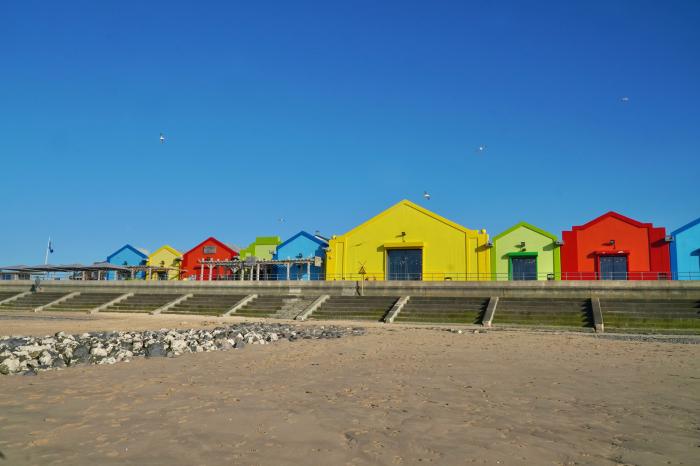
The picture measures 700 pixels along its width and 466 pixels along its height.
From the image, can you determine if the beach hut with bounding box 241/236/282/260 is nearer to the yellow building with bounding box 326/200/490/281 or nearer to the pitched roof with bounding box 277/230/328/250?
the pitched roof with bounding box 277/230/328/250

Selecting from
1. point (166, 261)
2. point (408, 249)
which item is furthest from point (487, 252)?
point (166, 261)

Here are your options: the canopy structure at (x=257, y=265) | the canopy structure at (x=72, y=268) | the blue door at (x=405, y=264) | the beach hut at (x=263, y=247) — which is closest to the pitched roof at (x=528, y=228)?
the blue door at (x=405, y=264)

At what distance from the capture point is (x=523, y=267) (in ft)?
144

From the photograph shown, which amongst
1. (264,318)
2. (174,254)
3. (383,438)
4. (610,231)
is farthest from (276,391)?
(174,254)

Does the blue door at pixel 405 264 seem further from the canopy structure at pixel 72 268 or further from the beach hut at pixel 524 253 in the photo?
the canopy structure at pixel 72 268

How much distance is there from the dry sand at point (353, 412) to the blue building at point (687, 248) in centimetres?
3354

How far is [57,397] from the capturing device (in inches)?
297

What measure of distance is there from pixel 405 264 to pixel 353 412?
39.7 meters

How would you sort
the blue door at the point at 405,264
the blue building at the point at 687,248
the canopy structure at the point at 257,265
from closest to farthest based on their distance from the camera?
the blue building at the point at 687,248
the blue door at the point at 405,264
the canopy structure at the point at 257,265

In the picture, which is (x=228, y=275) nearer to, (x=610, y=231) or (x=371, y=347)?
(x=610, y=231)

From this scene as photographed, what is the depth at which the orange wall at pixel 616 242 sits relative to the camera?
40.8 m

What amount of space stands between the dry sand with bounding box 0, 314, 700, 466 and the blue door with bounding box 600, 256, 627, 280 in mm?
32038

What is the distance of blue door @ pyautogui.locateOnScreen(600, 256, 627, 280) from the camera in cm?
4106

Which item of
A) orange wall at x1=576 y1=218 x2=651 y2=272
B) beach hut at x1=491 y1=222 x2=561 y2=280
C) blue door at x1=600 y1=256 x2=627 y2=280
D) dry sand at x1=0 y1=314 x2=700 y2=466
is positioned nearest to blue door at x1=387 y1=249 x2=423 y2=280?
beach hut at x1=491 y1=222 x2=561 y2=280
